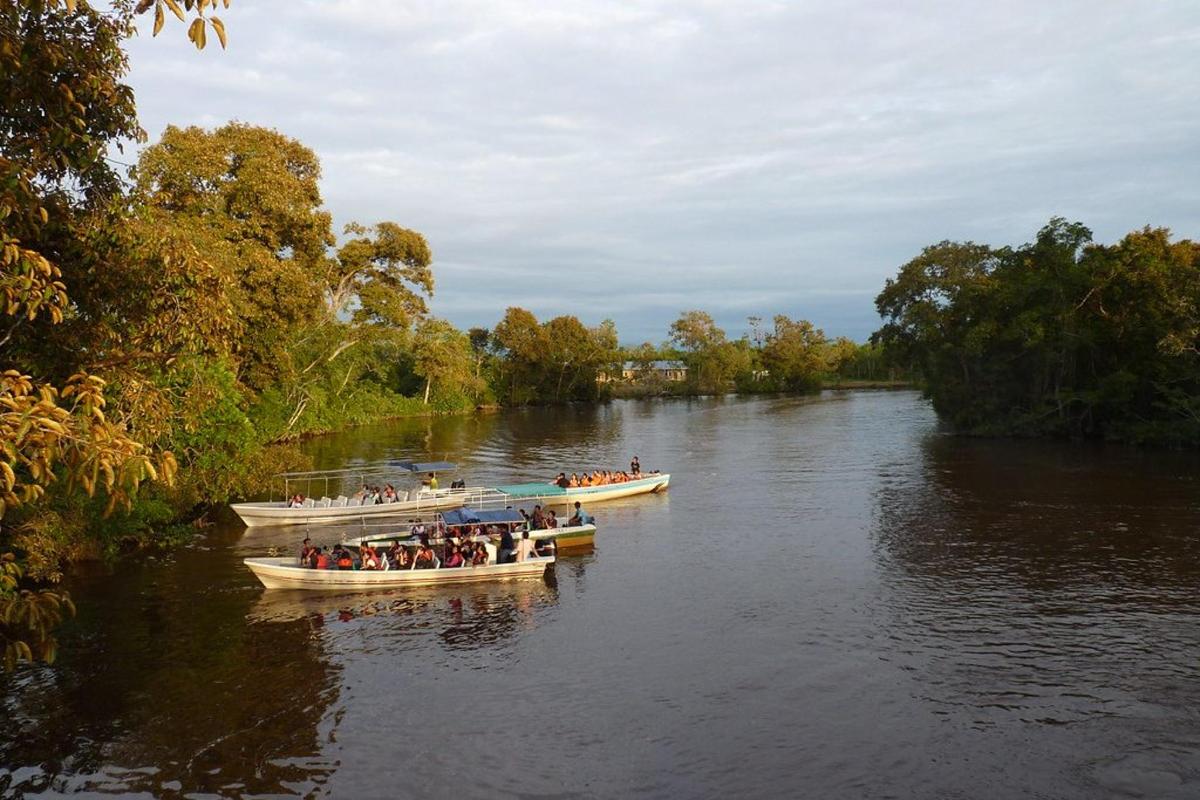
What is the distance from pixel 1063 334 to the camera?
58.2 metres

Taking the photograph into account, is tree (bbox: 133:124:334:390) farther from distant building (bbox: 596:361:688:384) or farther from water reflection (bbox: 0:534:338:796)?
distant building (bbox: 596:361:688:384)

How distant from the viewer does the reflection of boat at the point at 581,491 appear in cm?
4103

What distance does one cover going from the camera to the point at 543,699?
18.1 meters

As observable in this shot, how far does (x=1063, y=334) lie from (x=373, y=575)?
176 ft

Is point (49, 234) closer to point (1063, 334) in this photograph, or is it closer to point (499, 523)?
point (499, 523)

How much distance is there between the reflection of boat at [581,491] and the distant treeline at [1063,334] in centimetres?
3334

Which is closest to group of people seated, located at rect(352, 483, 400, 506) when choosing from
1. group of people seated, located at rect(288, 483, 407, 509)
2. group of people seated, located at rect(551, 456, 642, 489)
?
group of people seated, located at rect(288, 483, 407, 509)

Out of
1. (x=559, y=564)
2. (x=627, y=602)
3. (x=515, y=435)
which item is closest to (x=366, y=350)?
(x=515, y=435)

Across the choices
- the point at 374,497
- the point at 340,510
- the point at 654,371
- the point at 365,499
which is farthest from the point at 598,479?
the point at 654,371

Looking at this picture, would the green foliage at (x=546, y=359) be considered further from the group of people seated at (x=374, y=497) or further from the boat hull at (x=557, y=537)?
the boat hull at (x=557, y=537)

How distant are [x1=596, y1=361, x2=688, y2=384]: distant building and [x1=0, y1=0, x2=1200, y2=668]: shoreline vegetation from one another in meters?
38.8

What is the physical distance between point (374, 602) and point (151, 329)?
1594cm

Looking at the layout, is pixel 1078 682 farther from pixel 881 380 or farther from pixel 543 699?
pixel 881 380

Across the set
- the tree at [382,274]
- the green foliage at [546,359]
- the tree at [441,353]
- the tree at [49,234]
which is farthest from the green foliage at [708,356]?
the tree at [49,234]
